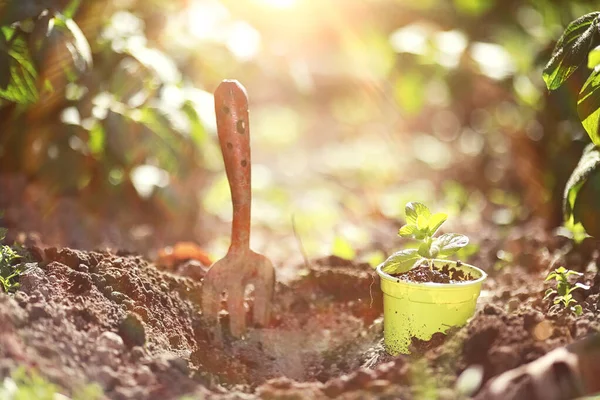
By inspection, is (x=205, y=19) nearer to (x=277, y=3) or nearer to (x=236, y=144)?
(x=277, y=3)

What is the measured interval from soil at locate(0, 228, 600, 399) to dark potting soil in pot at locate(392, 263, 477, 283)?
178 millimetres

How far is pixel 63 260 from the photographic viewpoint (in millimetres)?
2160

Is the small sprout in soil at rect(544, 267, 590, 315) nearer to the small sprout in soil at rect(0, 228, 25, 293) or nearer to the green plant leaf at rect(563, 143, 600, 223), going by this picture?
the green plant leaf at rect(563, 143, 600, 223)

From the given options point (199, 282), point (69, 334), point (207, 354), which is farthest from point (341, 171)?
point (69, 334)

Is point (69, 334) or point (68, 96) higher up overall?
point (68, 96)

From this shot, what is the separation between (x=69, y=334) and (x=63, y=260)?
1.56 ft

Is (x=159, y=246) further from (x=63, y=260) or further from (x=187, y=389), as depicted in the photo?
(x=187, y=389)

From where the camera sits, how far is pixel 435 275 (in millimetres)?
2086

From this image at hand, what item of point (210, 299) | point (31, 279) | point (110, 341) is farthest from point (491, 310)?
point (31, 279)

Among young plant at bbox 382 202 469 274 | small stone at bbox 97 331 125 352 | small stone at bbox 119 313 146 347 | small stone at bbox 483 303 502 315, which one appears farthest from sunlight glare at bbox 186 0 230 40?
small stone at bbox 483 303 502 315

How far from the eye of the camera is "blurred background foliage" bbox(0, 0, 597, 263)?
9.61 feet

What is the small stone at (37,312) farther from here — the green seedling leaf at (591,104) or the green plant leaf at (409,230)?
the green seedling leaf at (591,104)

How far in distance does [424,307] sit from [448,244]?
0.21 meters

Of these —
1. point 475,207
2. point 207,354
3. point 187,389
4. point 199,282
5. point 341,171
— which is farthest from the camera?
point 341,171
